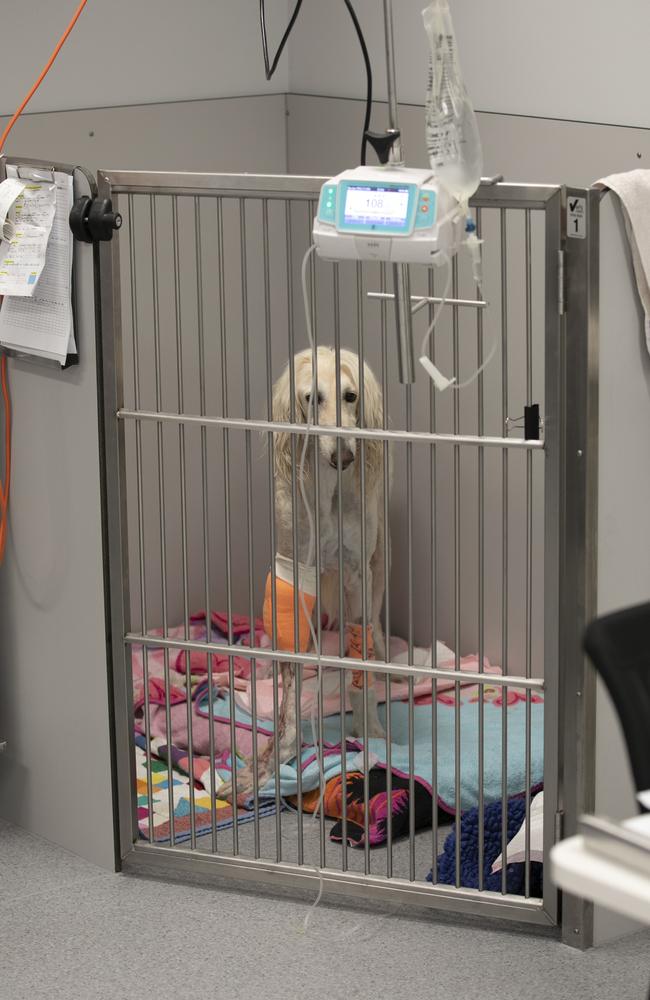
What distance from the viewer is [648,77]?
3.29 meters

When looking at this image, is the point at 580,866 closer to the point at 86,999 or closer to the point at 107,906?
the point at 86,999

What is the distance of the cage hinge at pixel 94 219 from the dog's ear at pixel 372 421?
74cm

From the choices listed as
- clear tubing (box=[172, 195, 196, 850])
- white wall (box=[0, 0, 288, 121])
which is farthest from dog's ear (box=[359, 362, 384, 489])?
white wall (box=[0, 0, 288, 121])

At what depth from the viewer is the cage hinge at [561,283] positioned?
2.41 meters

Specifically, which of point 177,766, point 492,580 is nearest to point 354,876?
point 177,766

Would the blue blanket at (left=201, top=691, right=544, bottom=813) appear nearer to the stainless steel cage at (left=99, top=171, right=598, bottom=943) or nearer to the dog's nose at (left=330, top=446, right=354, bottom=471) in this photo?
the stainless steel cage at (left=99, top=171, right=598, bottom=943)

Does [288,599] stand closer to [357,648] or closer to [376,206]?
[357,648]

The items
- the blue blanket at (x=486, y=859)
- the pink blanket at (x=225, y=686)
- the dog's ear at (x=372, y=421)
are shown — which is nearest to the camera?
the blue blanket at (x=486, y=859)

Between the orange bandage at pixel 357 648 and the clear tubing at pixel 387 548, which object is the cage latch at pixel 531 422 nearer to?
the clear tubing at pixel 387 548

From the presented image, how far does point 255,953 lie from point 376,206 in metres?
1.51

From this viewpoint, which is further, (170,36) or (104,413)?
(170,36)

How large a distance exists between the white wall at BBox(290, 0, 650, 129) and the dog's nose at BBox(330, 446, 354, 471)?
1105 millimetres

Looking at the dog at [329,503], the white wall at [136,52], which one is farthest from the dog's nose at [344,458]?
the white wall at [136,52]

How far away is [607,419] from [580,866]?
1301 mm
